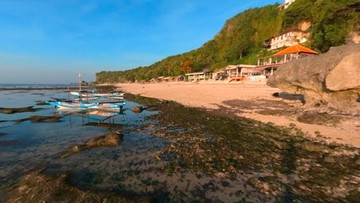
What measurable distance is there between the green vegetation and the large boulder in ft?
116

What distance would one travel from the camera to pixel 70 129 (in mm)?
13656

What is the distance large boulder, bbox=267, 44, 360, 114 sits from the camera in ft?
39.1

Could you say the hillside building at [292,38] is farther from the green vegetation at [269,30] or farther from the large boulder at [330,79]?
the large boulder at [330,79]

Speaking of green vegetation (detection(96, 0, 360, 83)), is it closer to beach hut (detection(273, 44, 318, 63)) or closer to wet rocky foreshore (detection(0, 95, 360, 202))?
beach hut (detection(273, 44, 318, 63))

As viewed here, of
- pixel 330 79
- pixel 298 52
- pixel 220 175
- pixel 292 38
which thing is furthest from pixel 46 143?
pixel 292 38

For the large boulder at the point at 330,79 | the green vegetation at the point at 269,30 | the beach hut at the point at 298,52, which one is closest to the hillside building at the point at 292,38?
the green vegetation at the point at 269,30

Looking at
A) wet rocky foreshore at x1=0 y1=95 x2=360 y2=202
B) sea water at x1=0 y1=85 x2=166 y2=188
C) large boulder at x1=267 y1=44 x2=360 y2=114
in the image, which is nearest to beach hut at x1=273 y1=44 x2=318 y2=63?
large boulder at x1=267 y1=44 x2=360 y2=114

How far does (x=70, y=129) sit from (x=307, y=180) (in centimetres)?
1366

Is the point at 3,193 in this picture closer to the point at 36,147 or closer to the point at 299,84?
the point at 36,147

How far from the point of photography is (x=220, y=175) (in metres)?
6.79

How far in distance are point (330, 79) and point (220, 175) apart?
10903 millimetres

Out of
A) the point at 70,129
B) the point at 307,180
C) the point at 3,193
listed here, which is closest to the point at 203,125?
the point at 307,180

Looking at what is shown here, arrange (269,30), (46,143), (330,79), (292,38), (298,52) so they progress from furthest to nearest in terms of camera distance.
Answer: (269,30)
(292,38)
(298,52)
(330,79)
(46,143)

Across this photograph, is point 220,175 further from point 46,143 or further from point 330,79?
point 330,79
